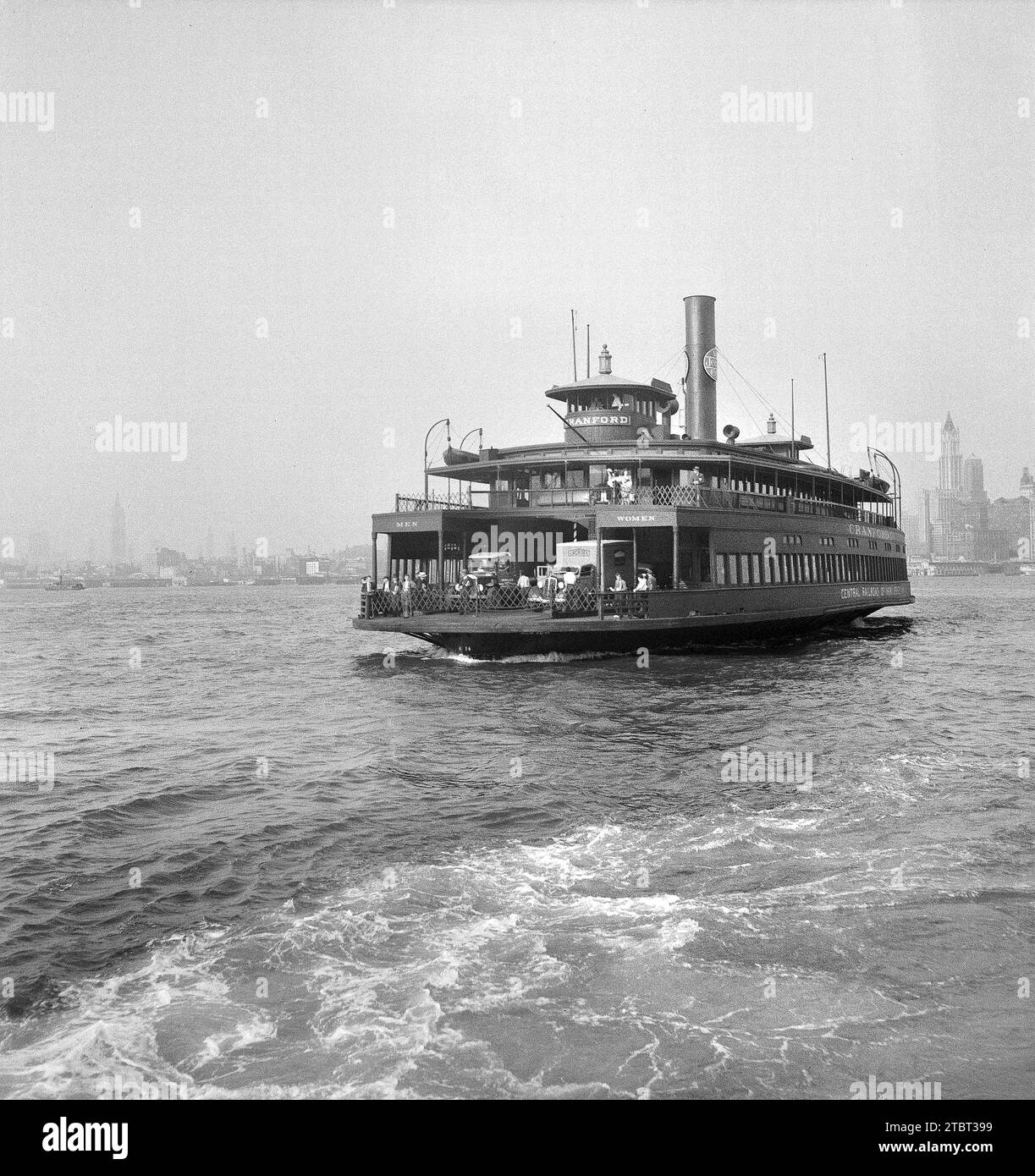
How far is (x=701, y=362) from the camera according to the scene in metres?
48.8

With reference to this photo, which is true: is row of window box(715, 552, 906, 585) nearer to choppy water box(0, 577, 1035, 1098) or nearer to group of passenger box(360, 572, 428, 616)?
group of passenger box(360, 572, 428, 616)

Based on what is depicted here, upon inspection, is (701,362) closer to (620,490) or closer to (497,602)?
(620,490)

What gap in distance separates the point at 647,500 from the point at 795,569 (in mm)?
10124

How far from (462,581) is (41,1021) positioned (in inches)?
1012

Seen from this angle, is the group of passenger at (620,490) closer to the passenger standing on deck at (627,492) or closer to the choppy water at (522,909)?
the passenger standing on deck at (627,492)

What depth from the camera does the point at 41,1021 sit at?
674 centimetres

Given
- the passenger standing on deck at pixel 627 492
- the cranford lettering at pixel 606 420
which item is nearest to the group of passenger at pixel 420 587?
the passenger standing on deck at pixel 627 492

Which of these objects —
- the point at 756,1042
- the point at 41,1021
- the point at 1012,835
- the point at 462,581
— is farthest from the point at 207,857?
the point at 462,581

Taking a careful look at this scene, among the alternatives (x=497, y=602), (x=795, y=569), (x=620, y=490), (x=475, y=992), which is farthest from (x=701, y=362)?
(x=475, y=992)

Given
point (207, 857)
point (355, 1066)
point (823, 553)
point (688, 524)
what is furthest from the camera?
point (823, 553)

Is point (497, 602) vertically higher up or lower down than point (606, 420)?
lower down

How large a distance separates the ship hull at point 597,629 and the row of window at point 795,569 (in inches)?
51.1
